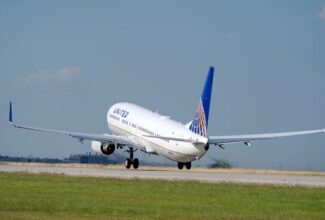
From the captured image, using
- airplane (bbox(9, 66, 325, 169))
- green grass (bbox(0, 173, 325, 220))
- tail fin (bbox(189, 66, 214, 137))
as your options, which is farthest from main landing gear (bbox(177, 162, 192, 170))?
green grass (bbox(0, 173, 325, 220))

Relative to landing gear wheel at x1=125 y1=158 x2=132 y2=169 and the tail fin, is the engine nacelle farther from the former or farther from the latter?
the tail fin

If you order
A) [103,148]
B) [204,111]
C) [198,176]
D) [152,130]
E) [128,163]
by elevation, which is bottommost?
[198,176]

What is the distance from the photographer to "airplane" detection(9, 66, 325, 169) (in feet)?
227

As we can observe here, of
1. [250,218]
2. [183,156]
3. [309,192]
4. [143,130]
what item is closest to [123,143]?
[143,130]

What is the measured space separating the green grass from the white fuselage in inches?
882

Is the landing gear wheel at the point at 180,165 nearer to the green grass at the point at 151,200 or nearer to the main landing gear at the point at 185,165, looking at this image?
the main landing gear at the point at 185,165

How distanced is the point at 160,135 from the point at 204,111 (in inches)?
329

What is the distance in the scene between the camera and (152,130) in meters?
78.0

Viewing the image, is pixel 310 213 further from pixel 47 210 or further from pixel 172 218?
pixel 47 210

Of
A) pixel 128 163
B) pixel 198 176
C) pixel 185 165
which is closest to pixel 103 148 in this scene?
pixel 128 163

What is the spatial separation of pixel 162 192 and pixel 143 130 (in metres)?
40.2

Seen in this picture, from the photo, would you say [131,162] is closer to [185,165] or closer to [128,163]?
[128,163]

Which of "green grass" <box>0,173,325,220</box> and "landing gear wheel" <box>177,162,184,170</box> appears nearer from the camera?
"green grass" <box>0,173,325,220</box>

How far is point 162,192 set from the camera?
40.2 m
